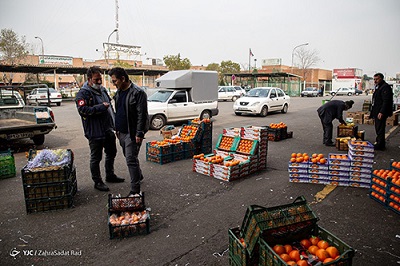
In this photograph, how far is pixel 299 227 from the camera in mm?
2891

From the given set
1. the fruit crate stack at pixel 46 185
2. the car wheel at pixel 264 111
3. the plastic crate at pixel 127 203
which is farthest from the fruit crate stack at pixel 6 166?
the car wheel at pixel 264 111

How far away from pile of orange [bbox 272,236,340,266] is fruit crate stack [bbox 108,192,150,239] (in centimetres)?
193

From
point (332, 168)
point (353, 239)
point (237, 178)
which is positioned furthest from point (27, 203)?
point (332, 168)

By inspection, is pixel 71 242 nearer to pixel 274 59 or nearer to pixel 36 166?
pixel 36 166

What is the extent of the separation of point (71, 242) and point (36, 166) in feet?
5.09

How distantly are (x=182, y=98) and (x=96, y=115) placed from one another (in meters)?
8.71

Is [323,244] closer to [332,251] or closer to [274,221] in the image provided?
[332,251]

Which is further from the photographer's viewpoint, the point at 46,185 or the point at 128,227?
the point at 46,185

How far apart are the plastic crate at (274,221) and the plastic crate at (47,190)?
3.10m

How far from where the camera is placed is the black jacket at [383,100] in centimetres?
816

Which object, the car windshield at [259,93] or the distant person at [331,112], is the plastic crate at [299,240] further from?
the car windshield at [259,93]

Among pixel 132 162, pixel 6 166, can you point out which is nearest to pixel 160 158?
pixel 132 162

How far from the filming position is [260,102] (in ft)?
58.0

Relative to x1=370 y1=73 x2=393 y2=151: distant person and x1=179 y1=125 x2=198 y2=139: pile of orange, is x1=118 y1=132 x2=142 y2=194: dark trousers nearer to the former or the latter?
x1=179 y1=125 x2=198 y2=139: pile of orange
